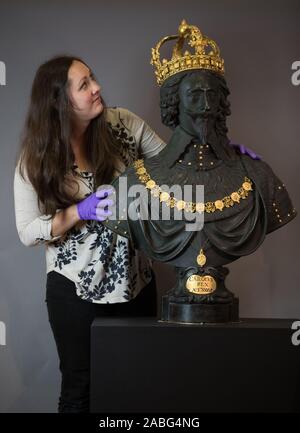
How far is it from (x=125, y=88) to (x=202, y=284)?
1.09 m

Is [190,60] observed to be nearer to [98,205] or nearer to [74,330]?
[98,205]

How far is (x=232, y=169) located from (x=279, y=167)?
0.78m

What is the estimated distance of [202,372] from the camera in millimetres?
1645

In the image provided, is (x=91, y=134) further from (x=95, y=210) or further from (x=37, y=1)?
(x=37, y=1)

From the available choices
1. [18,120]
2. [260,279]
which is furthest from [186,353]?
[18,120]

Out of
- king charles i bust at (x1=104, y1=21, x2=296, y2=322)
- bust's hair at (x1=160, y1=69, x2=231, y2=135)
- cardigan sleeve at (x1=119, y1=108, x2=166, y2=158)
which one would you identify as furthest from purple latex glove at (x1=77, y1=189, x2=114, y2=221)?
cardigan sleeve at (x1=119, y1=108, x2=166, y2=158)

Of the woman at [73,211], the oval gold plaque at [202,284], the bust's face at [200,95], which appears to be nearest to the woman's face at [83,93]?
the woman at [73,211]

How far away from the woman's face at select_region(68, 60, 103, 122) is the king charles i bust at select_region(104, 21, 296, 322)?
0.24 metres

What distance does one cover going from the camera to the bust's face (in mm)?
1779

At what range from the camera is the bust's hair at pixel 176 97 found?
5.97 feet

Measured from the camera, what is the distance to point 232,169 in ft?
6.08

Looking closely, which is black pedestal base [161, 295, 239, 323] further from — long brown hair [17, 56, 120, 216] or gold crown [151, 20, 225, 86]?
gold crown [151, 20, 225, 86]

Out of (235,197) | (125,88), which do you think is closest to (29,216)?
(235,197)

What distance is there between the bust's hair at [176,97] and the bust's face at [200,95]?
0.02 meters
